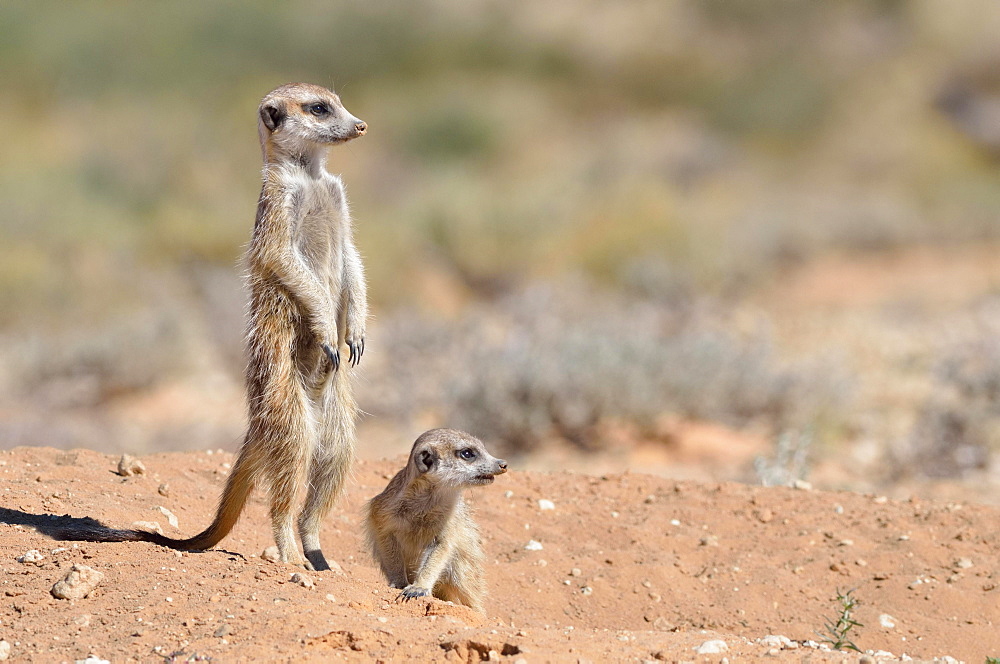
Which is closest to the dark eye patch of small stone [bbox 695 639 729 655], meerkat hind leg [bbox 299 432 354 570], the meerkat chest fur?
the meerkat chest fur

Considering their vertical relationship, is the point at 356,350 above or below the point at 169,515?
above

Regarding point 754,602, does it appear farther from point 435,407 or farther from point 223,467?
point 435,407

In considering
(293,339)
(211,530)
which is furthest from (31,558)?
(293,339)

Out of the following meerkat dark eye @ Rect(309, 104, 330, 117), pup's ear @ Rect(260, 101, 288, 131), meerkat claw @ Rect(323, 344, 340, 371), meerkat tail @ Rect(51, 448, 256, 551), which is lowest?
meerkat tail @ Rect(51, 448, 256, 551)

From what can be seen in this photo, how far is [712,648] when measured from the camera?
300 cm

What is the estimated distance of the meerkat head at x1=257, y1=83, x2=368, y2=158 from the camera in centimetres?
386

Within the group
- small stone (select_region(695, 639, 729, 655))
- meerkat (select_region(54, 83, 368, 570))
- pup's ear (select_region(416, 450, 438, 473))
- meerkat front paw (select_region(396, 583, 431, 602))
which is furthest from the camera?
pup's ear (select_region(416, 450, 438, 473))

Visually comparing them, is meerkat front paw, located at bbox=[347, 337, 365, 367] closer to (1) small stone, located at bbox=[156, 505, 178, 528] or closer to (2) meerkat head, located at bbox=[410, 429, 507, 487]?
(2) meerkat head, located at bbox=[410, 429, 507, 487]

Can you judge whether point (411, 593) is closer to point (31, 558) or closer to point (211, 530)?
point (211, 530)

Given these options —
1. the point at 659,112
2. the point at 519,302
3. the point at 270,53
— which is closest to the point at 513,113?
the point at 659,112

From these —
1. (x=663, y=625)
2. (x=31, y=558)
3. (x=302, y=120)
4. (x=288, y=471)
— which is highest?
(x=302, y=120)

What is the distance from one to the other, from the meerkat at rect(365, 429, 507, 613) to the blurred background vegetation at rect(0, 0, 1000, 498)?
2434 millimetres

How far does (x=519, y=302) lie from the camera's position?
11.8 metres

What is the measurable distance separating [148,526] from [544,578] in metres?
1.51
